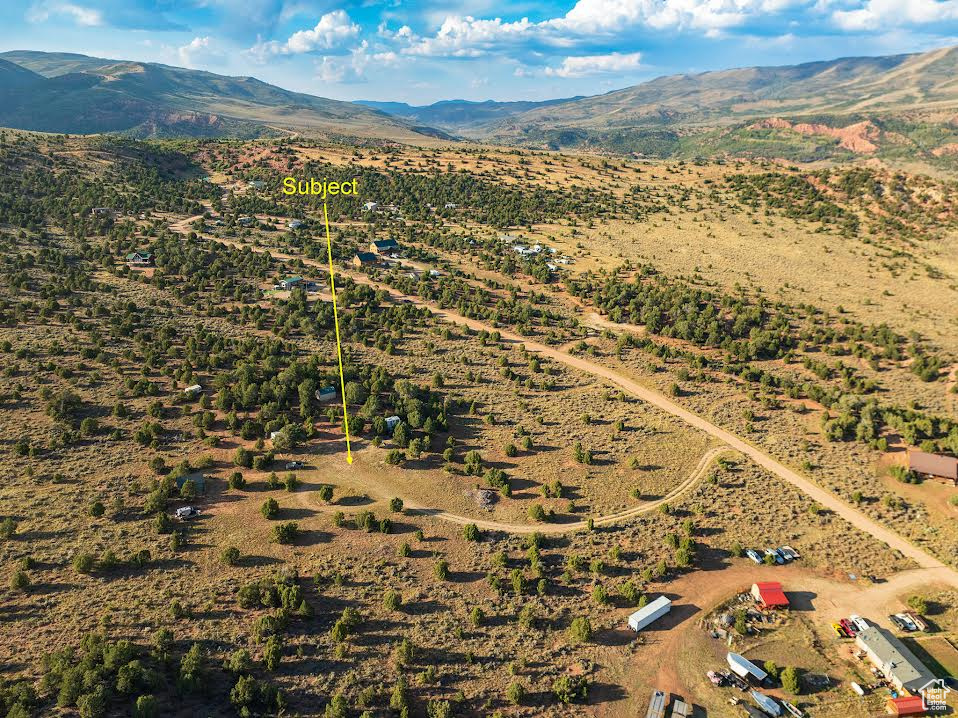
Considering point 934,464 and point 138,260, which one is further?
point 138,260

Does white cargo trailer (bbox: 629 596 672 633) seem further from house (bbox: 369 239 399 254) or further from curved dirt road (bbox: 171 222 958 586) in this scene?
house (bbox: 369 239 399 254)

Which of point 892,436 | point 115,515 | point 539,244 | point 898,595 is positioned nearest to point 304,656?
point 115,515

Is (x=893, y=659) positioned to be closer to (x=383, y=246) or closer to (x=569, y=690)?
(x=569, y=690)

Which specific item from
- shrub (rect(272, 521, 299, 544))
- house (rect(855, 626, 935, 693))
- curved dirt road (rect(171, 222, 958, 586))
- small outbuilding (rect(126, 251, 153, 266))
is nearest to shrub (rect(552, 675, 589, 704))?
curved dirt road (rect(171, 222, 958, 586))

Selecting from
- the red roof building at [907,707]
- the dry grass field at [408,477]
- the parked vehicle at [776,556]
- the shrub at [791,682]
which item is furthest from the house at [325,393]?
the red roof building at [907,707]

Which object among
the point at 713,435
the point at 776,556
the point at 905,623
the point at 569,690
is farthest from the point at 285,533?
the point at 905,623

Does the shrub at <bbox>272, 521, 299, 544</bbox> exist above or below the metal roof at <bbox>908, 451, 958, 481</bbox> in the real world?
below

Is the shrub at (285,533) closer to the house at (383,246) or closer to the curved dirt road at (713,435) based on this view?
the curved dirt road at (713,435)
